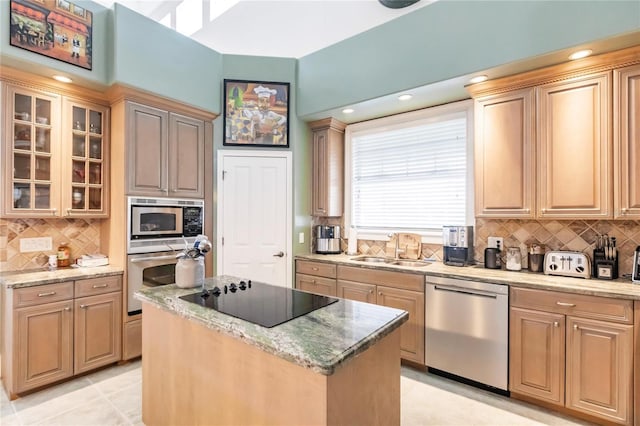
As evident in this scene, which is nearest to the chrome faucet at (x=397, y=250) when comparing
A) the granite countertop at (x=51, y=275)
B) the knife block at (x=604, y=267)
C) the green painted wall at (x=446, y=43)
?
the green painted wall at (x=446, y=43)

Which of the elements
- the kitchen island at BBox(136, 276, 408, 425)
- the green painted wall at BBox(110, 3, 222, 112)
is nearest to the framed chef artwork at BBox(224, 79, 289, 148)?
the green painted wall at BBox(110, 3, 222, 112)

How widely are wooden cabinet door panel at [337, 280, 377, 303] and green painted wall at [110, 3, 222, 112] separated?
2.41 metres

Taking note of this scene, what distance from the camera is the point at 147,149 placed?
125 inches

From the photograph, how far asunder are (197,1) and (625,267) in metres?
5.81

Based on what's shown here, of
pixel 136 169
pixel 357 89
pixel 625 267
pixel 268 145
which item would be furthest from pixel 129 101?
pixel 625 267

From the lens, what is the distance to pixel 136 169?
10.1 ft

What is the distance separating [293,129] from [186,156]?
1234mm

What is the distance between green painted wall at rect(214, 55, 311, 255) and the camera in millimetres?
3713

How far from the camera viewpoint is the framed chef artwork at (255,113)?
12.2ft

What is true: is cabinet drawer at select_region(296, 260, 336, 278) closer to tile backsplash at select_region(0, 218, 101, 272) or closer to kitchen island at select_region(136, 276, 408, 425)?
kitchen island at select_region(136, 276, 408, 425)

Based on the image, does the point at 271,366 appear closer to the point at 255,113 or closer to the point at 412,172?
the point at 412,172

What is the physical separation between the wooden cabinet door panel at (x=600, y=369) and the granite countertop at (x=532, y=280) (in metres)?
0.21

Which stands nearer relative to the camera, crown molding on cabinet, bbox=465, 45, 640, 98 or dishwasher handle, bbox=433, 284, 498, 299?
crown molding on cabinet, bbox=465, 45, 640, 98

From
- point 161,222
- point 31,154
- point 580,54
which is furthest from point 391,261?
point 31,154
